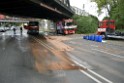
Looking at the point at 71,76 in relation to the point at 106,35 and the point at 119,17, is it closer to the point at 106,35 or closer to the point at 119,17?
the point at 106,35

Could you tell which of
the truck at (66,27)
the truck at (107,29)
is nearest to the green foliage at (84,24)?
the truck at (66,27)

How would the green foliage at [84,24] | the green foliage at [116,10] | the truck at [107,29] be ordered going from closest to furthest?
the truck at [107,29], the green foliage at [116,10], the green foliage at [84,24]

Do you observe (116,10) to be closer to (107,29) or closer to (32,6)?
(107,29)

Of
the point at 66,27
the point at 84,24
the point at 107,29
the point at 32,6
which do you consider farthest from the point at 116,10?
the point at 84,24

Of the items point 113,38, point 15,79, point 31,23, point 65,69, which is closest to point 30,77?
point 15,79

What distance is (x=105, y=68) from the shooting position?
1605cm

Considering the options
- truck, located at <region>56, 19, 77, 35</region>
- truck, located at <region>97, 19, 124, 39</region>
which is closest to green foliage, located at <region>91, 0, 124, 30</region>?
truck, located at <region>97, 19, 124, 39</region>

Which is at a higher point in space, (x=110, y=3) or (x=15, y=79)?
(x=110, y=3)

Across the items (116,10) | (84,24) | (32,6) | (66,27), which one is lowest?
(66,27)

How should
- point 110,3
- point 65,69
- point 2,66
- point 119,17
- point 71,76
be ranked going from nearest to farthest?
1. point 71,76
2. point 65,69
3. point 2,66
4. point 119,17
5. point 110,3

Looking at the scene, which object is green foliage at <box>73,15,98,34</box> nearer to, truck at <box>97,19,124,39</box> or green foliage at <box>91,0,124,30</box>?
green foliage at <box>91,0,124,30</box>

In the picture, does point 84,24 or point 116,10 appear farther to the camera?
point 84,24

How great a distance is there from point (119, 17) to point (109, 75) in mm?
47105

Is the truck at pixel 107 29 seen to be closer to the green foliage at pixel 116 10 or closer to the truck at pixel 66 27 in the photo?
the green foliage at pixel 116 10
